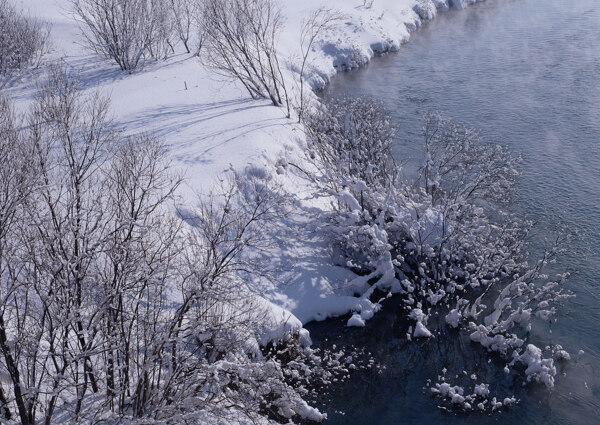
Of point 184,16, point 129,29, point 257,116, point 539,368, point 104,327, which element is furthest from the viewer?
point 184,16

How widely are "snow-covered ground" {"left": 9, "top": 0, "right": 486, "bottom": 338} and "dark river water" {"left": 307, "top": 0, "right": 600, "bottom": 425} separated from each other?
1719mm

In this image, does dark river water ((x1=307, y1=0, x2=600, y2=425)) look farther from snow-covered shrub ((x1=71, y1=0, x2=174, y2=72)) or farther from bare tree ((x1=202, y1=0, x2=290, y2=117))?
snow-covered shrub ((x1=71, y1=0, x2=174, y2=72))

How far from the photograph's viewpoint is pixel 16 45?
40.8 meters

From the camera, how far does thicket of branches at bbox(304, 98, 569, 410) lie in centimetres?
2269

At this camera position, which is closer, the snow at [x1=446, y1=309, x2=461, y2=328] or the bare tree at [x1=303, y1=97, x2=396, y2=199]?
the snow at [x1=446, y1=309, x2=461, y2=328]

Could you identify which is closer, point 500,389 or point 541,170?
point 500,389

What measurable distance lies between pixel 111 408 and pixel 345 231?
1394 cm

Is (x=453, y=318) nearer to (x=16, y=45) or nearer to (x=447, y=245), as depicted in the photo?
(x=447, y=245)

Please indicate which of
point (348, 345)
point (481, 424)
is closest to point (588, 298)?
point (481, 424)

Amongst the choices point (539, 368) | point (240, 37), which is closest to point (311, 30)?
point (240, 37)

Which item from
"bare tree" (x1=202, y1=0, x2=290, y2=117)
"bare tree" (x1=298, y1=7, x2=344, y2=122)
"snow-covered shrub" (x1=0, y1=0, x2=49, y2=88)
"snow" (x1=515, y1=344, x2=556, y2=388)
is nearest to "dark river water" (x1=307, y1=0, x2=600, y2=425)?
"snow" (x1=515, y1=344, x2=556, y2=388)

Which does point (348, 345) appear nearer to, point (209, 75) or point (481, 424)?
point (481, 424)

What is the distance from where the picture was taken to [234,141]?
3256 centimetres

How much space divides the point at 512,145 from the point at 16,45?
3413cm
